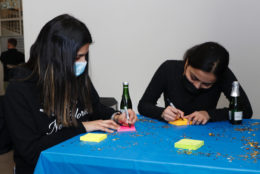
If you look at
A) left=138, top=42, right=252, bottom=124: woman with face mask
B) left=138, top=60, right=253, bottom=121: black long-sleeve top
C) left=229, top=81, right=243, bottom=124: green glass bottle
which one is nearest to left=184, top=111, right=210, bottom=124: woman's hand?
left=138, top=42, right=252, bottom=124: woman with face mask

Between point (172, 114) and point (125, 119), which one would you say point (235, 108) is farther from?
point (125, 119)

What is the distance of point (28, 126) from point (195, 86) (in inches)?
37.7

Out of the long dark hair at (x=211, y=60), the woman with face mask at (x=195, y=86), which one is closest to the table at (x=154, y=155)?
the woman with face mask at (x=195, y=86)

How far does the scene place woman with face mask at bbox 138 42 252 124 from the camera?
151 cm

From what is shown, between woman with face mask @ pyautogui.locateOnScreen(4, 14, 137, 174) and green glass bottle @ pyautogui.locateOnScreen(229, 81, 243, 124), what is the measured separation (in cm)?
65

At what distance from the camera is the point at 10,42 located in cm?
546

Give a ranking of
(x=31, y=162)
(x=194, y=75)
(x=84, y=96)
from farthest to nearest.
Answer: (x=194, y=75), (x=84, y=96), (x=31, y=162)

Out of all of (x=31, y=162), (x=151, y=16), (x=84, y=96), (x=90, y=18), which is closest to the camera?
(x=31, y=162)

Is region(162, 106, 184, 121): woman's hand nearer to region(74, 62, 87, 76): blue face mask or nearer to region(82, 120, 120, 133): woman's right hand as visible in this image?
region(82, 120, 120, 133): woman's right hand

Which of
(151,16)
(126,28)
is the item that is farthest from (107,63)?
(151,16)

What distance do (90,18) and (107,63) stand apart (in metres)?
0.56

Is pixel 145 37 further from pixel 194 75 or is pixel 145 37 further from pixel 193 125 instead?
pixel 193 125

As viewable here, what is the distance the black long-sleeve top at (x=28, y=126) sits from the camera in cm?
110

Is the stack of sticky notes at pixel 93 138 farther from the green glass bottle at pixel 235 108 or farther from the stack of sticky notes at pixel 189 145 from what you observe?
the green glass bottle at pixel 235 108
